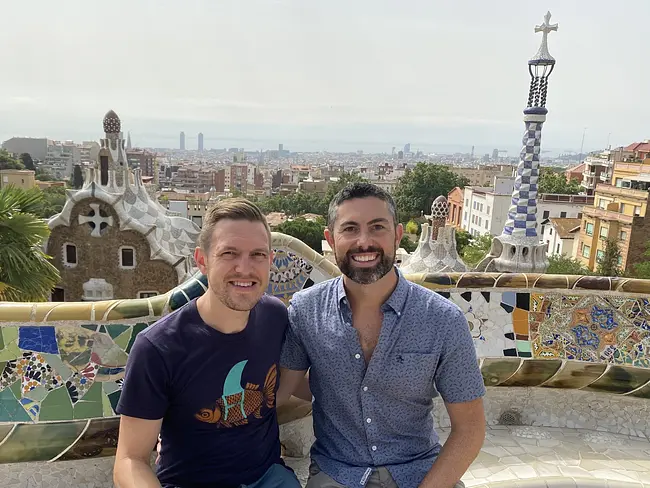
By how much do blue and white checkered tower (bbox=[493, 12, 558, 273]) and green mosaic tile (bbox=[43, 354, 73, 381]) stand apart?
33.3ft

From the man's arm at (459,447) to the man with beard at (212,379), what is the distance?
0.53 metres

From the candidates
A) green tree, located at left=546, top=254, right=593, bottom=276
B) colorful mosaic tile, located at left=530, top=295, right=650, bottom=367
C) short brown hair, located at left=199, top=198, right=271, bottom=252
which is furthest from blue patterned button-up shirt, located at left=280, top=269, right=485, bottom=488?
green tree, located at left=546, top=254, right=593, bottom=276

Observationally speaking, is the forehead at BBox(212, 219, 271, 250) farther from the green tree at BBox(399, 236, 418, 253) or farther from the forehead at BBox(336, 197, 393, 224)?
the green tree at BBox(399, 236, 418, 253)

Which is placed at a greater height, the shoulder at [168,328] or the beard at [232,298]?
the beard at [232,298]

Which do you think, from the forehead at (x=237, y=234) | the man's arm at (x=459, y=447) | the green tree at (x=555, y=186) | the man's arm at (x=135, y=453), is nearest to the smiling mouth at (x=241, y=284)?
the forehead at (x=237, y=234)

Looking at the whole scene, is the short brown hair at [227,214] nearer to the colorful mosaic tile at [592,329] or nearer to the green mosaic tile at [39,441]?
the green mosaic tile at [39,441]

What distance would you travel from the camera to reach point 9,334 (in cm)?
221

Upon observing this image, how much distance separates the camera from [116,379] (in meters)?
2.35

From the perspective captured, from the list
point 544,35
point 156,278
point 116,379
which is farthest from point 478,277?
point 544,35

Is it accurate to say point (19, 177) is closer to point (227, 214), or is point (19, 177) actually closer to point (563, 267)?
point (563, 267)

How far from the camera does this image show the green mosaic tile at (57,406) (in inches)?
90.2

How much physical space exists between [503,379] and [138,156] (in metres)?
101

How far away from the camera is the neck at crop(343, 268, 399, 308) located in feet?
6.82

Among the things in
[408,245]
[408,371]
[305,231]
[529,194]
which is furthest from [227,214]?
[408,245]
